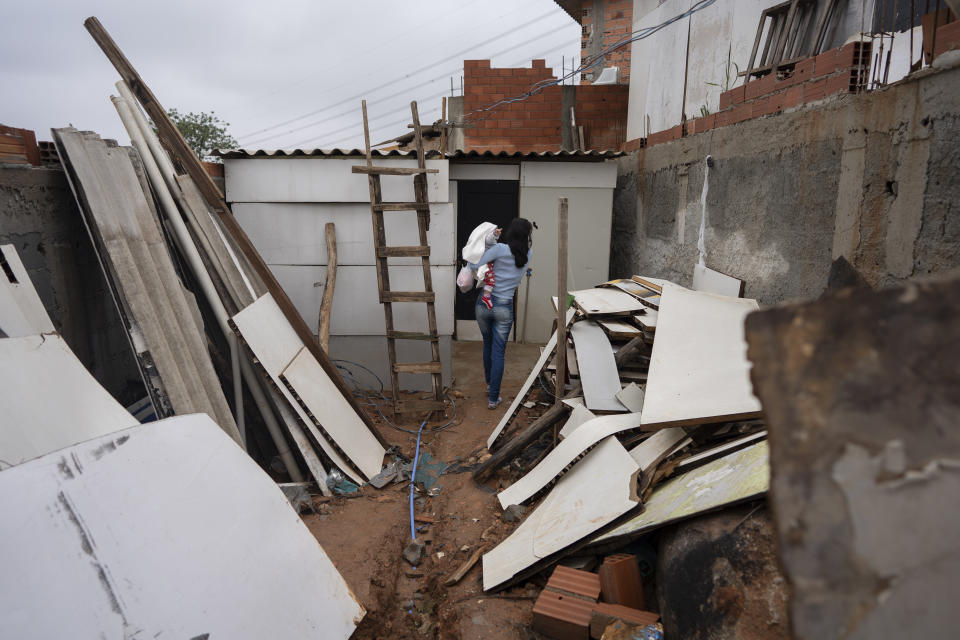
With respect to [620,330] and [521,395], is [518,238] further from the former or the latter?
[521,395]

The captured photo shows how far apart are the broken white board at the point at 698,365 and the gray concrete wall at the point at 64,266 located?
3.49 metres

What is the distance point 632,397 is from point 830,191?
69.0 inches

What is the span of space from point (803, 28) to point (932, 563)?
5.30 metres

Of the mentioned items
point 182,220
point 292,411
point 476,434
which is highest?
point 182,220

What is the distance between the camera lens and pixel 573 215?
7.68m

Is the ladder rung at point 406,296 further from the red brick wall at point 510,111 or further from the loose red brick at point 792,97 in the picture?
the red brick wall at point 510,111

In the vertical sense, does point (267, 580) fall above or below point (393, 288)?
below

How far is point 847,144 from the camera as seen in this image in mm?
3227

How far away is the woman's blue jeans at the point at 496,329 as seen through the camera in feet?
18.2

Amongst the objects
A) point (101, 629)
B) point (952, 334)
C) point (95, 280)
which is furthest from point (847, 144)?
point (95, 280)

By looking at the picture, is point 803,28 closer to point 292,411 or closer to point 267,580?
point 292,411

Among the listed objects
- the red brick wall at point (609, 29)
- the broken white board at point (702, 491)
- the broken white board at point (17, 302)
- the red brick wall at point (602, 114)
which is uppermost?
the red brick wall at point (609, 29)

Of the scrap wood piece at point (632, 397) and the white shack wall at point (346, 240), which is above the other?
the white shack wall at point (346, 240)

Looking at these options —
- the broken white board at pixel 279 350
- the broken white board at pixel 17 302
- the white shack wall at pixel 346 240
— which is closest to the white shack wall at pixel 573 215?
the white shack wall at pixel 346 240
